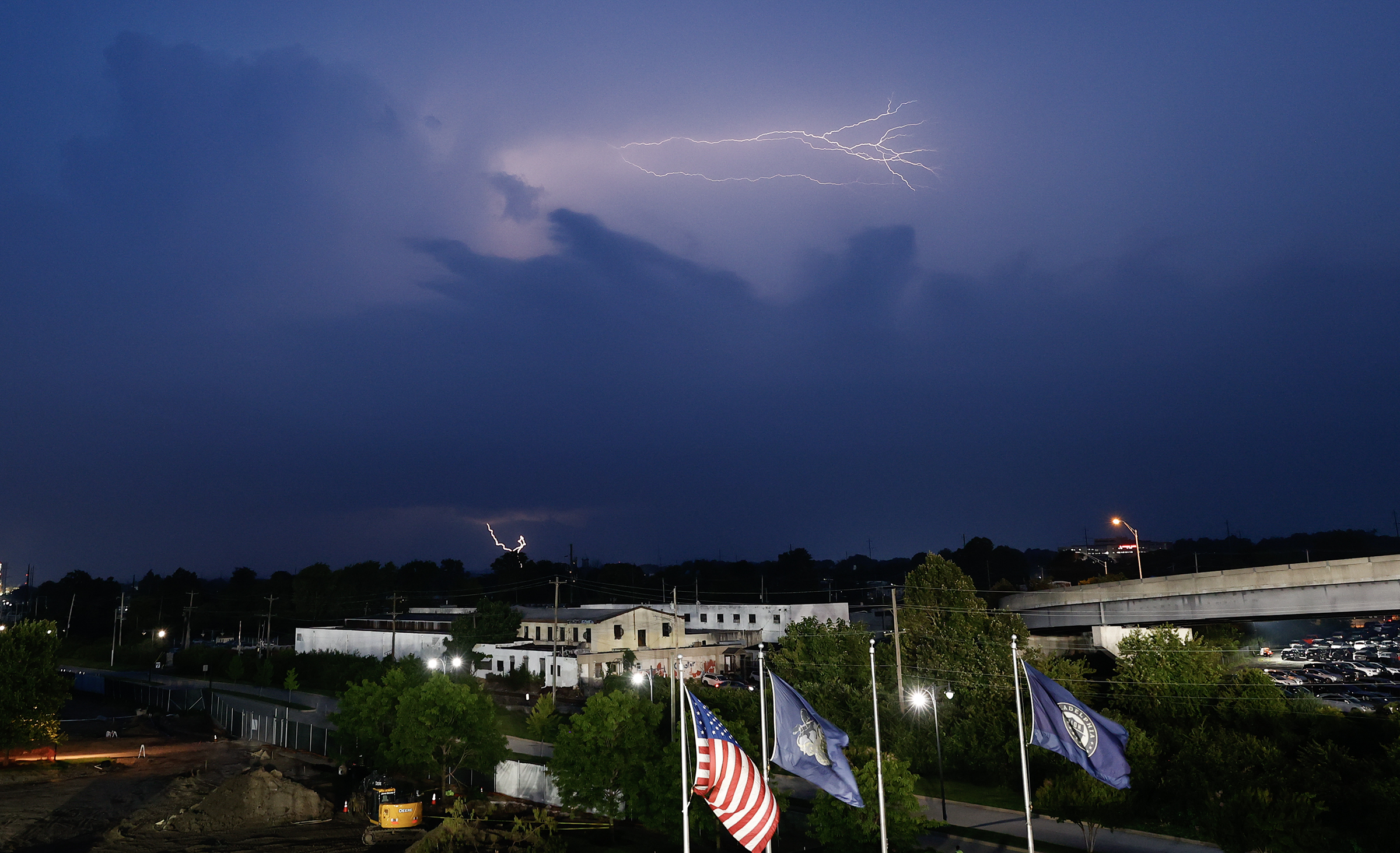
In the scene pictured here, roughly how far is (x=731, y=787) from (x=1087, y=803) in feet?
54.2

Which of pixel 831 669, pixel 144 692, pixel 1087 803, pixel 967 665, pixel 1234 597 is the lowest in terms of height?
pixel 144 692

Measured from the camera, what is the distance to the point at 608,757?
105ft

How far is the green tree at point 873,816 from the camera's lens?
24.8 meters

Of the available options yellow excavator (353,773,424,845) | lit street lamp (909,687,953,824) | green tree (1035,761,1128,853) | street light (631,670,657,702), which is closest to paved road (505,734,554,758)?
yellow excavator (353,773,424,845)

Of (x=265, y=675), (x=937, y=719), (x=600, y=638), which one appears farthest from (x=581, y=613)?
(x=937, y=719)

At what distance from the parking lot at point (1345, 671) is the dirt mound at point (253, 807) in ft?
151

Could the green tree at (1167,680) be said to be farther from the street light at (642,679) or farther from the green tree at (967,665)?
the street light at (642,679)

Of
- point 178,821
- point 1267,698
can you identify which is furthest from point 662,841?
point 1267,698

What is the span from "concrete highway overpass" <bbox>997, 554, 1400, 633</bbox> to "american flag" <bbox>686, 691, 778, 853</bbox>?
35.4m

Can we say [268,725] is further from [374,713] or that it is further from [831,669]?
[831,669]

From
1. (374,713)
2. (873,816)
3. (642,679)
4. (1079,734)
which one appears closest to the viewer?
(1079,734)

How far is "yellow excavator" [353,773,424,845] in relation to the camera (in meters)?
35.4

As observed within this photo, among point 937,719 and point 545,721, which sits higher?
point 937,719

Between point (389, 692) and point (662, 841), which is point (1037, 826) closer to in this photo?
point (662, 841)
